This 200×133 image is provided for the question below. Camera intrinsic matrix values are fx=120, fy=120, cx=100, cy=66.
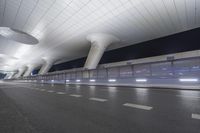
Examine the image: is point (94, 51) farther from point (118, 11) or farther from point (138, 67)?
point (138, 67)

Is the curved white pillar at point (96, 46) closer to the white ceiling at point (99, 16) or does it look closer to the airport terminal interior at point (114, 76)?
the airport terminal interior at point (114, 76)

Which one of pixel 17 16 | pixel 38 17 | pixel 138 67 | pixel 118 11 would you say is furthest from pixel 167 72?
pixel 17 16

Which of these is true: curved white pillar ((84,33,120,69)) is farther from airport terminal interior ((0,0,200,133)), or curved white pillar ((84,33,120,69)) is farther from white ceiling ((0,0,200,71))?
white ceiling ((0,0,200,71))

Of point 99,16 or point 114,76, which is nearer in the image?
point 114,76

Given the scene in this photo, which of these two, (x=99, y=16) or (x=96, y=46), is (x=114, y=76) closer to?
(x=99, y=16)

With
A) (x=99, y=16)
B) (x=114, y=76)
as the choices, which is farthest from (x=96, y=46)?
(x=114, y=76)

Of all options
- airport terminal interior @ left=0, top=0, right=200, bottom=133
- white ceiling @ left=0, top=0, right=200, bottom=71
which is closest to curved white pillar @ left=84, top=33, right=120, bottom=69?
airport terminal interior @ left=0, top=0, right=200, bottom=133

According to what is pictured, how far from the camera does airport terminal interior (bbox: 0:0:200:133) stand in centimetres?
249

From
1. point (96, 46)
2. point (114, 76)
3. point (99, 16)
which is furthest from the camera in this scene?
point (96, 46)

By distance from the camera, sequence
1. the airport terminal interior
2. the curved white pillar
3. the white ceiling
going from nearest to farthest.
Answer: the airport terminal interior < the white ceiling < the curved white pillar

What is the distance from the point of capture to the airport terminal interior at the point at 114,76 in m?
2.49

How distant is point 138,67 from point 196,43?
17.0m

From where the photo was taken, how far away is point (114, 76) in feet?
44.2

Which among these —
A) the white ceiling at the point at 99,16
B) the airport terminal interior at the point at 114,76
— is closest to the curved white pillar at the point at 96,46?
the airport terminal interior at the point at 114,76
